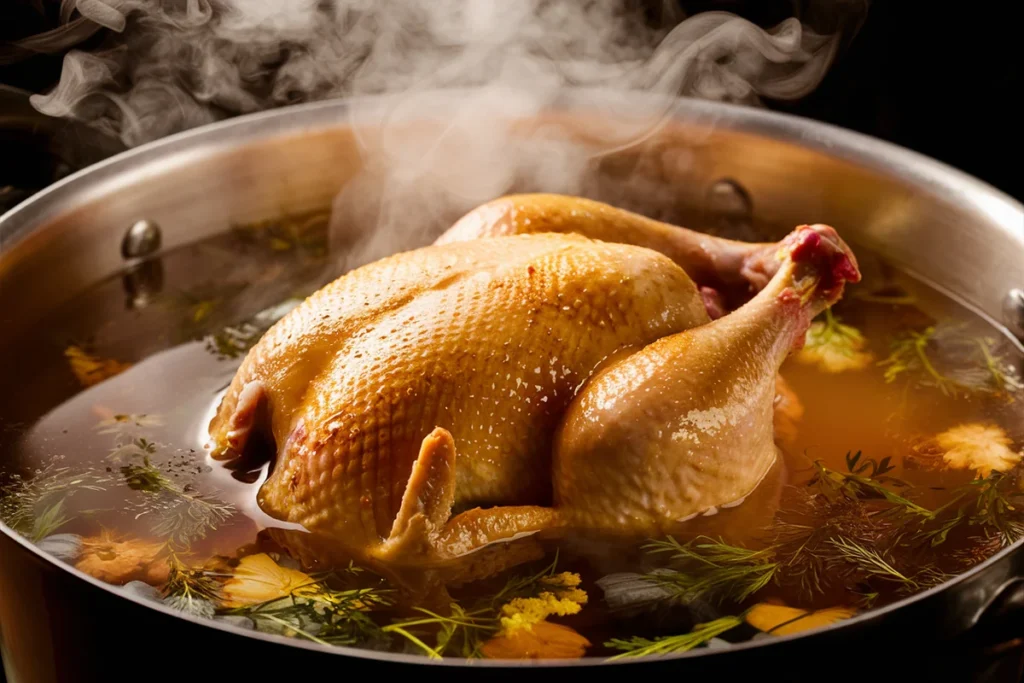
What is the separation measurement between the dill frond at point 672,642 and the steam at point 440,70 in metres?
1.48

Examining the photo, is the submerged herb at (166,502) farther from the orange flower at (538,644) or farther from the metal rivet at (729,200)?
the metal rivet at (729,200)

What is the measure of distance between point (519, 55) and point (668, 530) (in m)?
1.79

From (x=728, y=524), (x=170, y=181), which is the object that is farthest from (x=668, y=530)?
(x=170, y=181)

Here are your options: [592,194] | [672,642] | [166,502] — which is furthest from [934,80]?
[166,502]

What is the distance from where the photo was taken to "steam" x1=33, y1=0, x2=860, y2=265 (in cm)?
299

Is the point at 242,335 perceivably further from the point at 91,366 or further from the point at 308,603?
the point at 308,603

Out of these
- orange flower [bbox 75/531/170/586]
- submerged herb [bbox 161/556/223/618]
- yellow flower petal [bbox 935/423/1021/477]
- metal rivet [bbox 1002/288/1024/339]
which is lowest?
yellow flower petal [bbox 935/423/1021/477]

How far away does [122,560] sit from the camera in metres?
1.81

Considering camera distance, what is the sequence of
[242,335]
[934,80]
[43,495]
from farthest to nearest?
[934,80] < [242,335] < [43,495]

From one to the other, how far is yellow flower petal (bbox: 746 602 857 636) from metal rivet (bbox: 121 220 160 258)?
5.97 feet

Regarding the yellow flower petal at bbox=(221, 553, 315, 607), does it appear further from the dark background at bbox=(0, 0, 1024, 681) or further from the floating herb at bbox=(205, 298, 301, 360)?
the dark background at bbox=(0, 0, 1024, 681)

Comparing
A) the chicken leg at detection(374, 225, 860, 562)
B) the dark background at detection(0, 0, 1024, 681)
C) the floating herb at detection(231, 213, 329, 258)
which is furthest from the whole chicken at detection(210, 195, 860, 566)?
the dark background at detection(0, 0, 1024, 681)

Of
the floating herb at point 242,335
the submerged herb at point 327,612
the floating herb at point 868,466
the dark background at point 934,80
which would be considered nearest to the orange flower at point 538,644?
the submerged herb at point 327,612

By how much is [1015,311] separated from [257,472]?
5.59 feet
